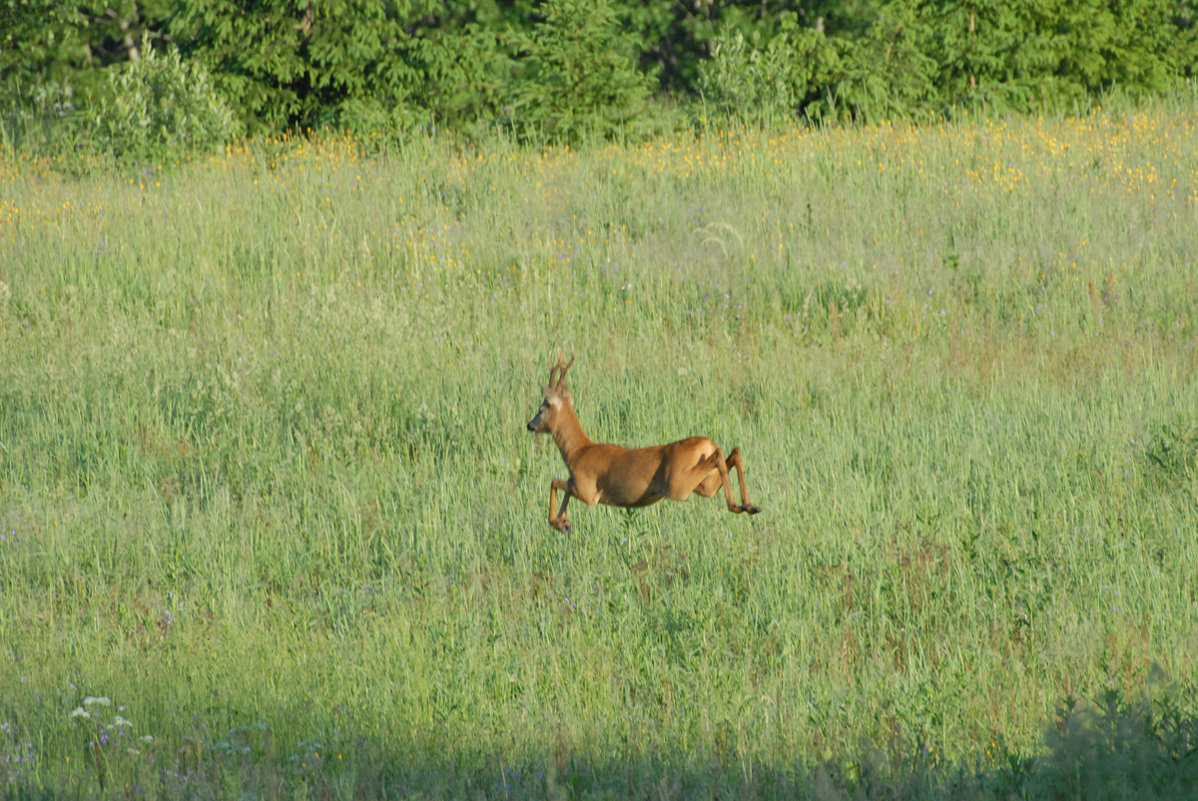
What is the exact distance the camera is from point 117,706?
13.5ft

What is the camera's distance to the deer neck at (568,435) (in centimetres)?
310

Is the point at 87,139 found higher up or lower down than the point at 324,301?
higher up

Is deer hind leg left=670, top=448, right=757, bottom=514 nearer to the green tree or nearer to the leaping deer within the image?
the leaping deer

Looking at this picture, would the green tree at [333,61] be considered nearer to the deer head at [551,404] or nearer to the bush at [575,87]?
the bush at [575,87]

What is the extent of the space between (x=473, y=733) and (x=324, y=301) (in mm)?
6049

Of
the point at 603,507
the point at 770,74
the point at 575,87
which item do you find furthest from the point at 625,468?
the point at 770,74

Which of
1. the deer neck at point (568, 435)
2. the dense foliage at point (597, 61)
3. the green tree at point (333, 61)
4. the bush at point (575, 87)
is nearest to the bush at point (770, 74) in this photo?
the dense foliage at point (597, 61)

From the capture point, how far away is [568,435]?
10.2 ft

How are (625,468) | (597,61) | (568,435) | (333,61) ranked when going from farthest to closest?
(333,61), (597,61), (568,435), (625,468)

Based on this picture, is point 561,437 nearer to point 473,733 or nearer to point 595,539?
point 473,733

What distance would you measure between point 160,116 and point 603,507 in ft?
38.4

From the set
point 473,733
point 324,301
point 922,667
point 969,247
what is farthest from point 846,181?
point 473,733

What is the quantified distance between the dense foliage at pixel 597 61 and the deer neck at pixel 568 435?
1332cm

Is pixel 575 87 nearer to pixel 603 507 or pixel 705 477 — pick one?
pixel 603 507
